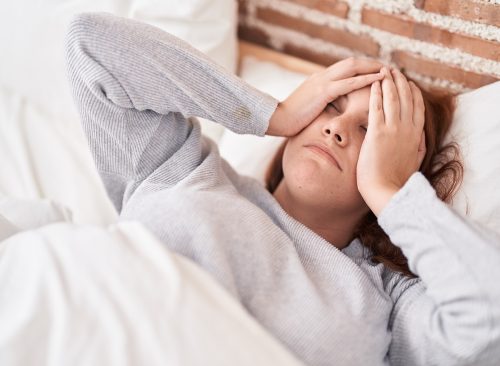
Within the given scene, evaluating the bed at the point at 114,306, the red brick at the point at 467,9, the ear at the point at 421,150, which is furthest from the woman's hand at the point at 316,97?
the bed at the point at 114,306

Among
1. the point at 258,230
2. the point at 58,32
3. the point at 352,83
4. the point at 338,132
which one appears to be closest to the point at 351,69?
the point at 352,83

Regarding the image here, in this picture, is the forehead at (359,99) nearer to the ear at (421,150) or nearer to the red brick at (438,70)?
the ear at (421,150)

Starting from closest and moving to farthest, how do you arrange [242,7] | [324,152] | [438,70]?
[324,152] → [438,70] → [242,7]

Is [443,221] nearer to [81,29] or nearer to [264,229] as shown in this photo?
[264,229]

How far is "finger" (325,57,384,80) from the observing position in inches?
43.9

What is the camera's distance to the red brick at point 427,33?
1.22 meters

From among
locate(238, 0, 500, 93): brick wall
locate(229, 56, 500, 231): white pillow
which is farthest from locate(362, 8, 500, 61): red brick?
locate(229, 56, 500, 231): white pillow

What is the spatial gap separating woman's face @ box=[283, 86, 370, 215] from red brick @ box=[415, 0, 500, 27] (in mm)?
321

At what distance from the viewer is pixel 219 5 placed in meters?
1.48

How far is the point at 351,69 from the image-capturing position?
1118 mm

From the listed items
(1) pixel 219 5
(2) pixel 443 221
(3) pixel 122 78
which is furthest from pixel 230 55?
(2) pixel 443 221

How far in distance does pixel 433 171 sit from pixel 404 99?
172 mm

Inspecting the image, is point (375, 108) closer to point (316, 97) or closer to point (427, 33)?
point (316, 97)

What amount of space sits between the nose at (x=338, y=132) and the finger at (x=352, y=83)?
65 mm
